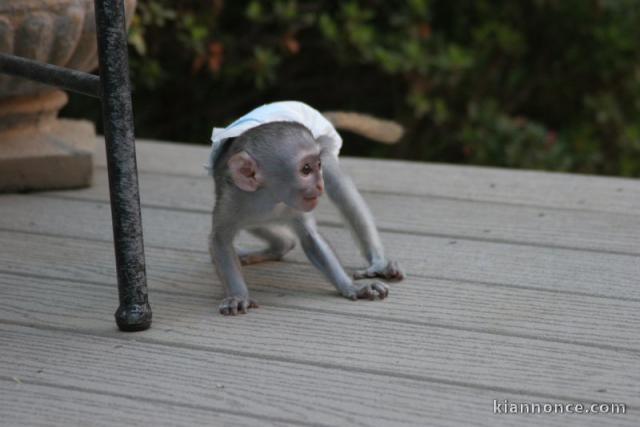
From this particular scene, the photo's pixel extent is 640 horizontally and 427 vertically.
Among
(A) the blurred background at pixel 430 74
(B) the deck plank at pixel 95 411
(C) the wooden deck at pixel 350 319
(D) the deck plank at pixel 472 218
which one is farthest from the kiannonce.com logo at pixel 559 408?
(A) the blurred background at pixel 430 74

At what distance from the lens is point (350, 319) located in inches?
97.7

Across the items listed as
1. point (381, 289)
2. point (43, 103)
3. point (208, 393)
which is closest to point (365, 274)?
point (381, 289)

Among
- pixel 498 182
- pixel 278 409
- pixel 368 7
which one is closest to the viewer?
pixel 278 409

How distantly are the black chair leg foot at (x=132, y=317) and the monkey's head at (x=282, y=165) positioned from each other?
0.41m

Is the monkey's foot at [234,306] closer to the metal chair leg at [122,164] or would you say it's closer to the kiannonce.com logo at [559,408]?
the metal chair leg at [122,164]

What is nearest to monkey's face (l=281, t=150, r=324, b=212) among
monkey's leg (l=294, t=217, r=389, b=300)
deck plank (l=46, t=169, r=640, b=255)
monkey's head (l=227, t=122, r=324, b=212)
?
monkey's head (l=227, t=122, r=324, b=212)

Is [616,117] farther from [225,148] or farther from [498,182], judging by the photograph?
[225,148]

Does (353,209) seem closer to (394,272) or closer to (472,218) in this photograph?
(394,272)

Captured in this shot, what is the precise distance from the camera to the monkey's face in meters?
2.60

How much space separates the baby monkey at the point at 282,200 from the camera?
8.57ft

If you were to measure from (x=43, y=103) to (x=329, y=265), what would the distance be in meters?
1.32

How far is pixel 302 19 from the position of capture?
490 cm

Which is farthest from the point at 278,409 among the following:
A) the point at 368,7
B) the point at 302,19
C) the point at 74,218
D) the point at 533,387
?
the point at 368,7

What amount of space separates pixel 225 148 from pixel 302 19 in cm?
228
